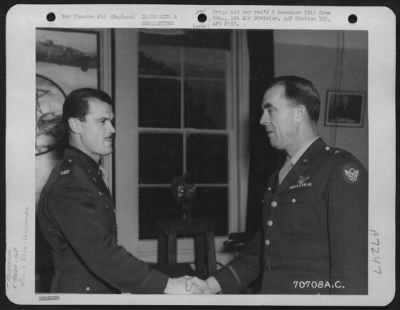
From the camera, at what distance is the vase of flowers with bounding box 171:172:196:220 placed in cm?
77

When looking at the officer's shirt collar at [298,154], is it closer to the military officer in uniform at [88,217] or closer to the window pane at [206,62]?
the window pane at [206,62]

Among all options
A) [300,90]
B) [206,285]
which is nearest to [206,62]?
[300,90]

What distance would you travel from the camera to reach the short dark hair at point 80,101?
763 millimetres

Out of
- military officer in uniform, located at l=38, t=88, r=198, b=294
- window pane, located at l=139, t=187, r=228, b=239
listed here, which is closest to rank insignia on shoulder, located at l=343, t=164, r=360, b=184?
window pane, located at l=139, t=187, r=228, b=239

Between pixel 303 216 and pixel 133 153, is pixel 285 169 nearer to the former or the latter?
pixel 303 216

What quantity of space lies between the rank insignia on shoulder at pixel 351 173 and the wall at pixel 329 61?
23 mm

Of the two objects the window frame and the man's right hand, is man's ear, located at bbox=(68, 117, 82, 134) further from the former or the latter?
the man's right hand

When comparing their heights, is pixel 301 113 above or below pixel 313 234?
above

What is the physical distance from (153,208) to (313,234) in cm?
29

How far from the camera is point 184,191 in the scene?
765 millimetres

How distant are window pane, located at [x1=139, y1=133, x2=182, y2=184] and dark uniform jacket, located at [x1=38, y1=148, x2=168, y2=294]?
0.08 metres

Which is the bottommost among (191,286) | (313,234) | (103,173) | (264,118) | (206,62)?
(191,286)
